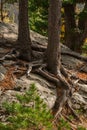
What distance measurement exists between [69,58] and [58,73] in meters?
3.16

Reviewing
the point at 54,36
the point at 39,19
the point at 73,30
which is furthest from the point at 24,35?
the point at 39,19

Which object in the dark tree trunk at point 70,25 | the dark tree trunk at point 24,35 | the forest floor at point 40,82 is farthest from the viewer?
the dark tree trunk at point 70,25

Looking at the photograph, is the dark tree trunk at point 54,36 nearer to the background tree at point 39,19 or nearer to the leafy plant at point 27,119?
the leafy plant at point 27,119

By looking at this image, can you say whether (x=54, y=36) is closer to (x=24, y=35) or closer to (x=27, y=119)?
(x=24, y=35)

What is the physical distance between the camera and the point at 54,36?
1262 centimetres

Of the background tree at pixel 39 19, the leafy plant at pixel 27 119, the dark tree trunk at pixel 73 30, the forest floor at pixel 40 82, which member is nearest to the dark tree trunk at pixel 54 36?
the forest floor at pixel 40 82

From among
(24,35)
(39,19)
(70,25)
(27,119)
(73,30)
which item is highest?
(24,35)

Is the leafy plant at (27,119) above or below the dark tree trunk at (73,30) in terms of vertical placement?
above

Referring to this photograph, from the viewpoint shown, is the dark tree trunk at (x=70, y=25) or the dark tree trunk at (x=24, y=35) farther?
the dark tree trunk at (x=70, y=25)

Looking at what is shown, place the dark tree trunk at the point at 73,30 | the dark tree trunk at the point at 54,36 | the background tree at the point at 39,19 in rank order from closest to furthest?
the dark tree trunk at the point at 54,36 < the dark tree trunk at the point at 73,30 < the background tree at the point at 39,19

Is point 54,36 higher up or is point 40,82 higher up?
point 54,36

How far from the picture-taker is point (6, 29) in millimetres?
18469

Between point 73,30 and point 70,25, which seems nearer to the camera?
point 73,30

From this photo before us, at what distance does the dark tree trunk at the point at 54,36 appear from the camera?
12198mm
